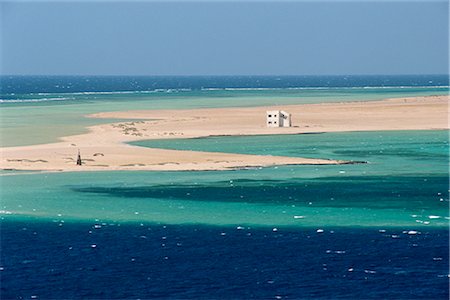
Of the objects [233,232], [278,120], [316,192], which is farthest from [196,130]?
[233,232]

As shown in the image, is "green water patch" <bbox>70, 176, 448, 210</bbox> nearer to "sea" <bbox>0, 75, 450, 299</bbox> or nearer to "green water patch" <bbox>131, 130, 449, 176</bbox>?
"sea" <bbox>0, 75, 450, 299</bbox>

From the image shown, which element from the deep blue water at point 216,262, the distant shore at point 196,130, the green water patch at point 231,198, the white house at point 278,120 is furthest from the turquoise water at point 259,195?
the white house at point 278,120

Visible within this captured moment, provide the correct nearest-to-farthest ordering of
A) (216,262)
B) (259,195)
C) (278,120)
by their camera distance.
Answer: (216,262), (259,195), (278,120)

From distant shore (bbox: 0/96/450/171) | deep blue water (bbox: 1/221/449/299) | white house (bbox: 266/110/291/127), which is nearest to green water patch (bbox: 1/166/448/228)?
deep blue water (bbox: 1/221/449/299)

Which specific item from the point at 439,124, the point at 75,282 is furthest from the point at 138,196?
the point at 439,124

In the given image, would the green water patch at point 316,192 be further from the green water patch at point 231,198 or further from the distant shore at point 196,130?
the distant shore at point 196,130

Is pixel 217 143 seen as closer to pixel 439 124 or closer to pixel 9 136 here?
pixel 9 136

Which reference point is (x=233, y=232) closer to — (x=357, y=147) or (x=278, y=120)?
(x=357, y=147)
